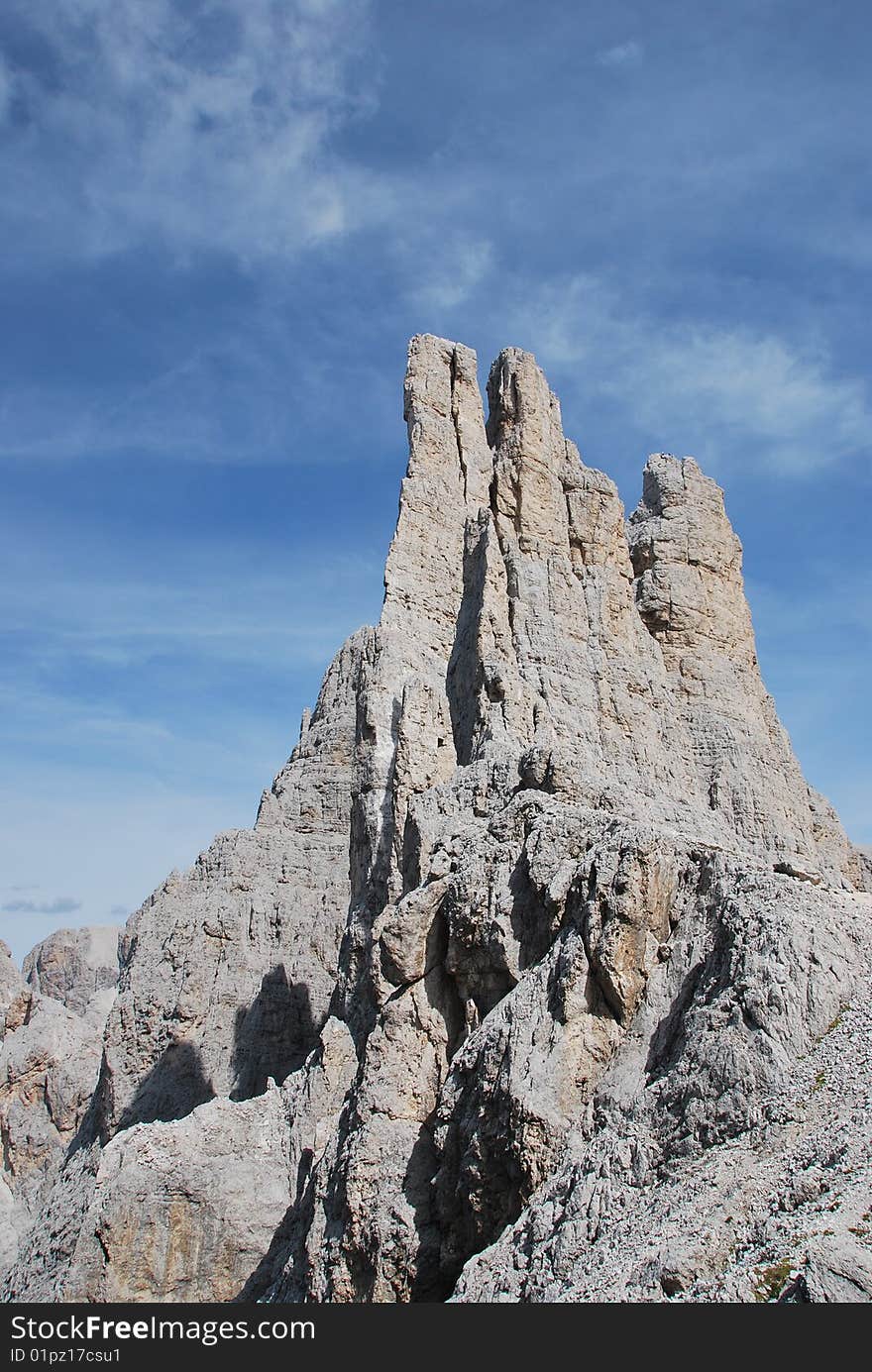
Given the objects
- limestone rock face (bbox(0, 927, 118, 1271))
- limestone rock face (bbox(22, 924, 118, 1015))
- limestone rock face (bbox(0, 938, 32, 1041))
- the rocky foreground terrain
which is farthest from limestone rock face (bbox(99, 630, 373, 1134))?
limestone rock face (bbox(22, 924, 118, 1015))

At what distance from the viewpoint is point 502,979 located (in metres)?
25.7

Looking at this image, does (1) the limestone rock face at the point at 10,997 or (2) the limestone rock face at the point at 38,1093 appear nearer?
(2) the limestone rock face at the point at 38,1093

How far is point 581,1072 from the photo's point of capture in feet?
70.0

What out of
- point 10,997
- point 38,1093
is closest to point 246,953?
point 38,1093

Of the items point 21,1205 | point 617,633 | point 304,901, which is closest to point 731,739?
point 617,633

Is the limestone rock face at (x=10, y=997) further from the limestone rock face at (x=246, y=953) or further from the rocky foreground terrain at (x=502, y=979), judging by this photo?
the limestone rock face at (x=246, y=953)

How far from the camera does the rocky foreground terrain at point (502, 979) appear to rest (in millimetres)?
17875

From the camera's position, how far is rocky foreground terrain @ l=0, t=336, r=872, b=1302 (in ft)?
58.6

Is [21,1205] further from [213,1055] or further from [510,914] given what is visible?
[510,914]

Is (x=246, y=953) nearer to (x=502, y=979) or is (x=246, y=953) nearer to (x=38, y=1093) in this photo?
(x=38, y=1093)

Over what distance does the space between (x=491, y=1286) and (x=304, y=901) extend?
30.3 m

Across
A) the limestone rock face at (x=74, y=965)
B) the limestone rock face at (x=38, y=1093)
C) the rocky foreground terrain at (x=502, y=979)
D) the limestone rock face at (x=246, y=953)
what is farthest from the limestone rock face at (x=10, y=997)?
the limestone rock face at (x=74, y=965)

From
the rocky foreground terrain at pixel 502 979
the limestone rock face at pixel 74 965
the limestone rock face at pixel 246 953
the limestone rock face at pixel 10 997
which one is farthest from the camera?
the limestone rock face at pixel 74 965

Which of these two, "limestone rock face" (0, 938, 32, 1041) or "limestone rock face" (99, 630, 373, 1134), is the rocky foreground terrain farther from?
"limestone rock face" (0, 938, 32, 1041)
